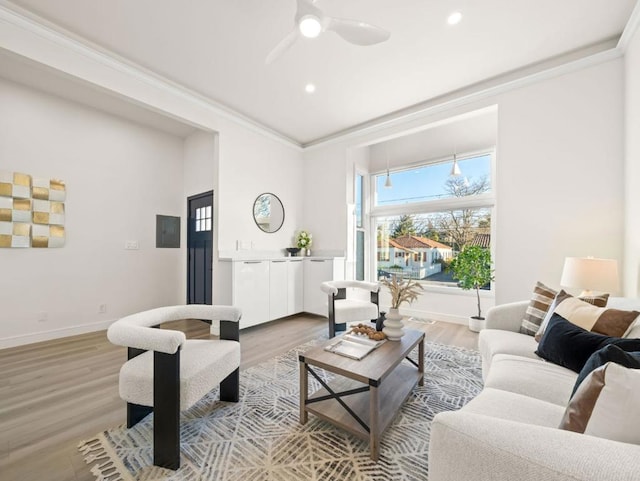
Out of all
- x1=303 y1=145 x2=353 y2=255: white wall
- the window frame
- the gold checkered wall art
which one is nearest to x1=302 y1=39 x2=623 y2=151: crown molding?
x1=303 y1=145 x2=353 y2=255: white wall

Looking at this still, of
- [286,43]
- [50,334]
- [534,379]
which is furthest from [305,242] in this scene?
[534,379]

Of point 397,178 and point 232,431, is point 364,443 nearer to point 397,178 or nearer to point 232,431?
point 232,431

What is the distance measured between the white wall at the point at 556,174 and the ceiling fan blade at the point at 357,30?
1.99 m

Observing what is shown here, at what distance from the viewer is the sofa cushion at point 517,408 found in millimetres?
1080

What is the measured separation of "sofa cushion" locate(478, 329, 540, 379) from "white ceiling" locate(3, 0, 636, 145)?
8.51 feet

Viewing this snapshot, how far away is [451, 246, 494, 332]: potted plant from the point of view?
359 centimetres

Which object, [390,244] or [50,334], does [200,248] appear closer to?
[50,334]

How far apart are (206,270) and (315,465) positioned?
132 inches

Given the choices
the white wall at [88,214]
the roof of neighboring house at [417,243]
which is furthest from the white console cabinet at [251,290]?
the roof of neighboring house at [417,243]

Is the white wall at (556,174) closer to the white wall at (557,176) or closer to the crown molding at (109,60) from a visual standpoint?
the white wall at (557,176)

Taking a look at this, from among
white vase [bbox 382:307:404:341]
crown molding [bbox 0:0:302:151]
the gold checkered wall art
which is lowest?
white vase [bbox 382:307:404:341]

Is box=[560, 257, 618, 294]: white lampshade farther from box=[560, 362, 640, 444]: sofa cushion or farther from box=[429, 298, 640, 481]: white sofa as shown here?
box=[560, 362, 640, 444]: sofa cushion

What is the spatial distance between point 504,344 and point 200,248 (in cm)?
411

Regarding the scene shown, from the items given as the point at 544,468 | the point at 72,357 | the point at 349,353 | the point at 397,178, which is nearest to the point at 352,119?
the point at 397,178
